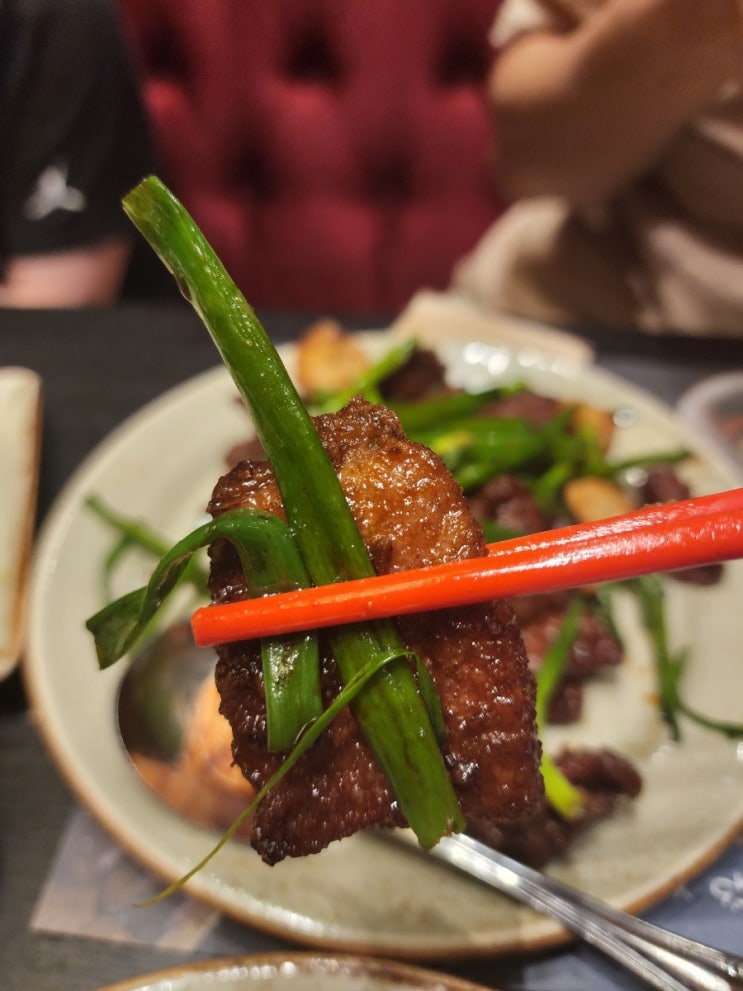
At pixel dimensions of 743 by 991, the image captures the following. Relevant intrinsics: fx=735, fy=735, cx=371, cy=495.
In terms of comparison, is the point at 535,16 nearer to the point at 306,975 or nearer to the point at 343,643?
the point at 343,643

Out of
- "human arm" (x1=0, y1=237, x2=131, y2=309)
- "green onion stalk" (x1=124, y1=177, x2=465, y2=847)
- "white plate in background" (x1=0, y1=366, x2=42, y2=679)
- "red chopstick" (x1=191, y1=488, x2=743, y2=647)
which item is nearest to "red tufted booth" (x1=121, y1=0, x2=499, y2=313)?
"human arm" (x1=0, y1=237, x2=131, y2=309)

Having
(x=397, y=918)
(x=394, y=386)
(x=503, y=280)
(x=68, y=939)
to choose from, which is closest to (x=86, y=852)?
(x=68, y=939)

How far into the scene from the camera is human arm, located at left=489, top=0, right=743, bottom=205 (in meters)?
1.19

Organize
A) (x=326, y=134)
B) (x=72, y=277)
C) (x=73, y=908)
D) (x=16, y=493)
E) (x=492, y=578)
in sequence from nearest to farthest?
1. (x=492, y=578)
2. (x=73, y=908)
3. (x=16, y=493)
4. (x=72, y=277)
5. (x=326, y=134)

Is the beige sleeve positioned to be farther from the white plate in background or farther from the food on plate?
the food on plate

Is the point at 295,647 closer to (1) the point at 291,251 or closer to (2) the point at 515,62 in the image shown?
(2) the point at 515,62

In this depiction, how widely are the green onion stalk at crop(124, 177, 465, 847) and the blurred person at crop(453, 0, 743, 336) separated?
1065mm

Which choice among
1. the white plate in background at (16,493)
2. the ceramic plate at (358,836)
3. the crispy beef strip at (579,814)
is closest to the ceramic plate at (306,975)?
the ceramic plate at (358,836)

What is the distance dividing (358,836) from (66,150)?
4.04 feet

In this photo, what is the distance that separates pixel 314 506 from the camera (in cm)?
48

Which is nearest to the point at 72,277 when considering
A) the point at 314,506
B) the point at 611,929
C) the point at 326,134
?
the point at 326,134

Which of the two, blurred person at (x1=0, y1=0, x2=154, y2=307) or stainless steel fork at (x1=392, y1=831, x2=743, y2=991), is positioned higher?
blurred person at (x1=0, y1=0, x2=154, y2=307)

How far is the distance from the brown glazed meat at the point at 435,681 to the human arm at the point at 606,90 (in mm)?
1072

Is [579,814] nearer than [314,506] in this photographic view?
No
